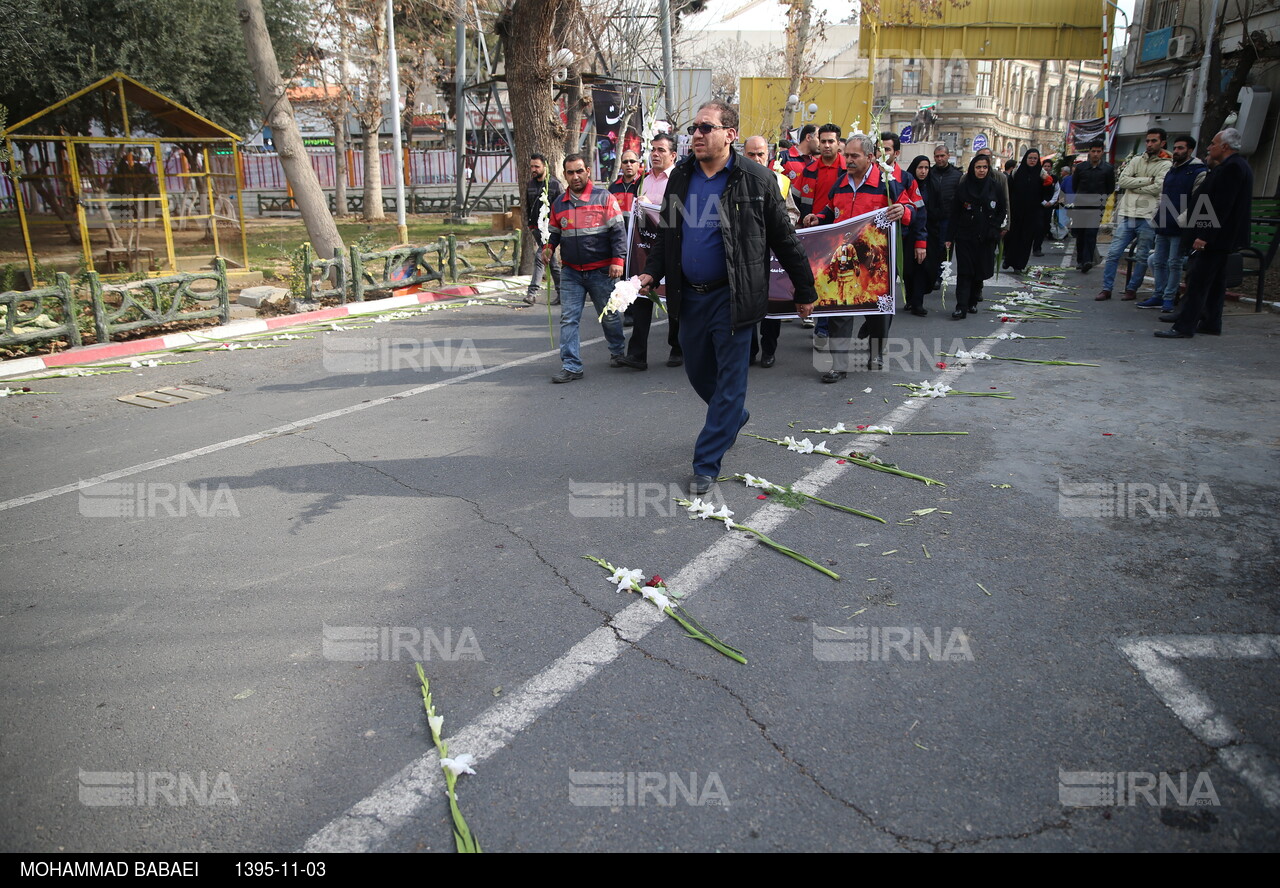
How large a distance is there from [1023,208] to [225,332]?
1265 centimetres

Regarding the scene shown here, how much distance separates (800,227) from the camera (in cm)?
909


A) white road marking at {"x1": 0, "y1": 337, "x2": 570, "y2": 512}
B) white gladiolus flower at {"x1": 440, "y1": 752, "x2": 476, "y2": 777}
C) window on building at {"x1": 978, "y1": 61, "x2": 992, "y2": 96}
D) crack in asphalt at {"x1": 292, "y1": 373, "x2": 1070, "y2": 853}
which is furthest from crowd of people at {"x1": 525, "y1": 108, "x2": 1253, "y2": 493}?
window on building at {"x1": 978, "y1": 61, "x2": 992, "y2": 96}

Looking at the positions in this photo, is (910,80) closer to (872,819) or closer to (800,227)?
(800,227)

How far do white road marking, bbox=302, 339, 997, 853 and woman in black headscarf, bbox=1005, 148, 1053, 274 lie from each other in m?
12.5

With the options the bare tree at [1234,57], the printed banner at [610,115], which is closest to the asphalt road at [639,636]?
the bare tree at [1234,57]

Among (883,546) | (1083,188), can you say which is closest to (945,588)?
(883,546)

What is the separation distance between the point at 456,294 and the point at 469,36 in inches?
1072

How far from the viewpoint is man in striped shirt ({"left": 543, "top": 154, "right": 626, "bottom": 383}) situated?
26.5 feet

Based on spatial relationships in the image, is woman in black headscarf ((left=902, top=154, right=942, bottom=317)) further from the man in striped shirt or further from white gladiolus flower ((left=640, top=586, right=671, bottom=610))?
white gladiolus flower ((left=640, top=586, right=671, bottom=610))

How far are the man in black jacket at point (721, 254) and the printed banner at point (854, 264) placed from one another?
2.72 m

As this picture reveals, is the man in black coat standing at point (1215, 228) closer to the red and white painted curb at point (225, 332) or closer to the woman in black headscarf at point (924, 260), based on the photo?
the woman in black headscarf at point (924, 260)

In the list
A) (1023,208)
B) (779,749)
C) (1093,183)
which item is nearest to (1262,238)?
(1093,183)

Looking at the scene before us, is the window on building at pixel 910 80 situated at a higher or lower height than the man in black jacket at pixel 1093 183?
higher

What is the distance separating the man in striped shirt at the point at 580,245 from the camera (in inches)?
318
